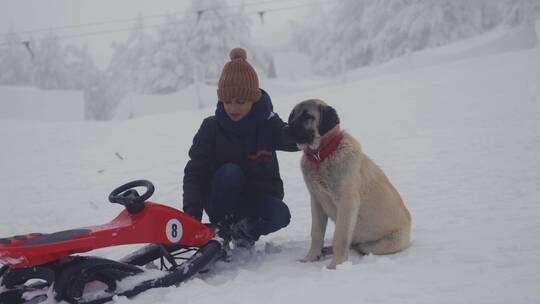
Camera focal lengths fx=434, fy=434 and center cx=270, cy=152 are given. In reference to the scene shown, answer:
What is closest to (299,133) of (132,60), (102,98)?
(132,60)

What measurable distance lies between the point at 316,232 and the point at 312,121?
2.97 ft

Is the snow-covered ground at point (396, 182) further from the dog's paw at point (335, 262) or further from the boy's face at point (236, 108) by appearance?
the boy's face at point (236, 108)

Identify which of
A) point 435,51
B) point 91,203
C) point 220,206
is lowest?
point 91,203

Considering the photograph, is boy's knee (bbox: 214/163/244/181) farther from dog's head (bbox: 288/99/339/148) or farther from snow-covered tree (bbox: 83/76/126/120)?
snow-covered tree (bbox: 83/76/126/120)

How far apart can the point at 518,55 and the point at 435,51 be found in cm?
596

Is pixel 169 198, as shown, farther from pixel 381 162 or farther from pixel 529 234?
pixel 529 234

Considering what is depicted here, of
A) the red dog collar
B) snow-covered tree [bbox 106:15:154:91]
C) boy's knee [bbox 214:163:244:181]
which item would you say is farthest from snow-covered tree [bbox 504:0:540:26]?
boy's knee [bbox 214:163:244:181]

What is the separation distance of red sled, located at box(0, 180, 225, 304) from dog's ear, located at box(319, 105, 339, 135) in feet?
3.87

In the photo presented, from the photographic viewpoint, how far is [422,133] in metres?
9.01

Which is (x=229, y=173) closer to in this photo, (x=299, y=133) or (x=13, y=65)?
(x=299, y=133)

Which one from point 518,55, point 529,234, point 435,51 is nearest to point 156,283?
point 529,234

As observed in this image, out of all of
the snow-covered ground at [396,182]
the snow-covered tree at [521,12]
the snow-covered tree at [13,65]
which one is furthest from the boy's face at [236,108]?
the snow-covered tree at [13,65]

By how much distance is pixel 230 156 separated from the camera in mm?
3623

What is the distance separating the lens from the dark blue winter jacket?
3.59 m
